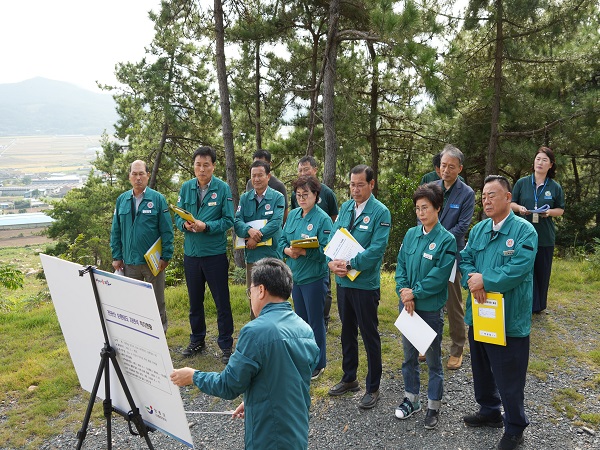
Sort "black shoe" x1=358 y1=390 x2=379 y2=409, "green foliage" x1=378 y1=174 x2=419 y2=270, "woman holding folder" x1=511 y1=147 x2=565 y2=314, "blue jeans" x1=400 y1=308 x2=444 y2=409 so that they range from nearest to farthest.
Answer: "blue jeans" x1=400 y1=308 x2=444 y2=409, "black shoe" x1=358 y1=390 x2=379 y2=409, "woman holding folder" x1=511 y1=147 x2=565 y2=314, "green foliage" x1=378 y1=174 x2=419 y2=270

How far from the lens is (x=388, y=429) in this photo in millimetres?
3947

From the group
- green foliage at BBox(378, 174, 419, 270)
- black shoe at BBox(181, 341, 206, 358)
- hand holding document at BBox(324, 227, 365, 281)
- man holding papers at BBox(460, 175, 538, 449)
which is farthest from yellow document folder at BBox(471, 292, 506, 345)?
green foliage at BBox(378, 174, 419, 270)

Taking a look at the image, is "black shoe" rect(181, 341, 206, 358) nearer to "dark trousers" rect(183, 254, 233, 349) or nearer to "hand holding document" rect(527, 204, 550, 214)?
"dark trousers" rect(183, 254, 233, 349)

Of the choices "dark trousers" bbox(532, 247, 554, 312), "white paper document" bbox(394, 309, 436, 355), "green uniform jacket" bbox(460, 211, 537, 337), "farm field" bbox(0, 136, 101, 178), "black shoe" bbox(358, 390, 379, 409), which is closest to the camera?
"green uniform jacket" bbox(460, 211, 537, 337)

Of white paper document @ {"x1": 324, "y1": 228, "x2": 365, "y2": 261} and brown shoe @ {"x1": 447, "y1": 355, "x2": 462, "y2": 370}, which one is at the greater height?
white paper document @ {"x1": 324, "y1": 228, "x2": 365, "y2": 261}

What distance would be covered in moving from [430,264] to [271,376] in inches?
79.2

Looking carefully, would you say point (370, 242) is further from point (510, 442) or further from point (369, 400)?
point (510, 442)

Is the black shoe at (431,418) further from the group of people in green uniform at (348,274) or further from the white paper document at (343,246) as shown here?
the white paper document at (343,246)

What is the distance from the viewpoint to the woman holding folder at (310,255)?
449 cm

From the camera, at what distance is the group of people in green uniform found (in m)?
2.30

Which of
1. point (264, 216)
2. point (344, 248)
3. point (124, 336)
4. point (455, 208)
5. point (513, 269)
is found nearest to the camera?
point (124, 336)

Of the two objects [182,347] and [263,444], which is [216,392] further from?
[182,347]

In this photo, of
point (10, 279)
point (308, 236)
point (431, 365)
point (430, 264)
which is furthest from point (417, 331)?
point (10, 279)

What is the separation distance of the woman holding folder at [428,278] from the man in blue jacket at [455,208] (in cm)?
80
